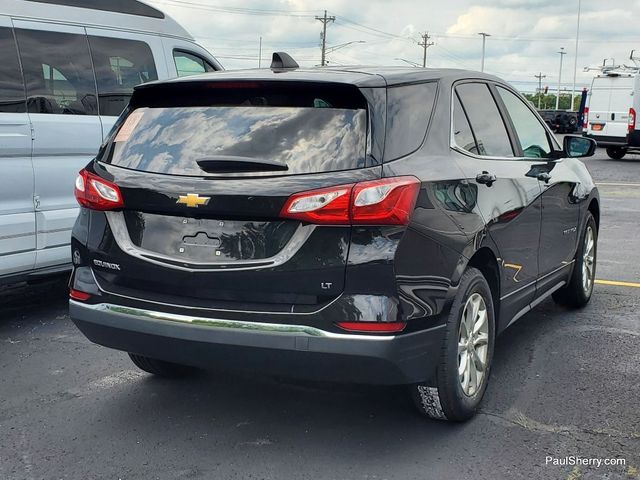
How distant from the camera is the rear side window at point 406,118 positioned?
3.41 meters

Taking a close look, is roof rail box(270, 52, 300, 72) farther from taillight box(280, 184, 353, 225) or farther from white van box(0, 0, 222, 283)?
white van box(0, 0, 222, 283)

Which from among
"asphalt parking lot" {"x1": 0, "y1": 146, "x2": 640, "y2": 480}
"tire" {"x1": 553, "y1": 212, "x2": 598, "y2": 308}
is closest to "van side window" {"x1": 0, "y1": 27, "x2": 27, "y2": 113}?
"asphalt parking lot" {"x1": 0, "y1": 146, "x2": 640, "y2": 480}

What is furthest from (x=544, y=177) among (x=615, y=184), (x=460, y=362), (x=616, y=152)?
(x=616, y=152)

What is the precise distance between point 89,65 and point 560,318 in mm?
4071

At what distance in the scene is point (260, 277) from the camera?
3.25 m

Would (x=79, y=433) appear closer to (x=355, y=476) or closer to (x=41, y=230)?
(x=355, y=476)

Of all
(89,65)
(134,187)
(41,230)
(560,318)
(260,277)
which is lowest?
(560,318)

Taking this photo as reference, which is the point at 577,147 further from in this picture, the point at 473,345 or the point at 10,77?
the point at 10,77

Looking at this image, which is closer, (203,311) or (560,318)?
(203,311)

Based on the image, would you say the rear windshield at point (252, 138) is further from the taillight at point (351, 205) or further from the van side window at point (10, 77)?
the van side window at point (10, 77)

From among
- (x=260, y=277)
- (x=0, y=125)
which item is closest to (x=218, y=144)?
(x=260, y=277)

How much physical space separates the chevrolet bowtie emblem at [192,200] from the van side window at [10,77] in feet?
7.97

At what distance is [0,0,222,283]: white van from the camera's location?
17.2 feet

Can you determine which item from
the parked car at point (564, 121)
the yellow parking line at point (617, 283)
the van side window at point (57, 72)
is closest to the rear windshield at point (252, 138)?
the van side window at point (57, 72)
